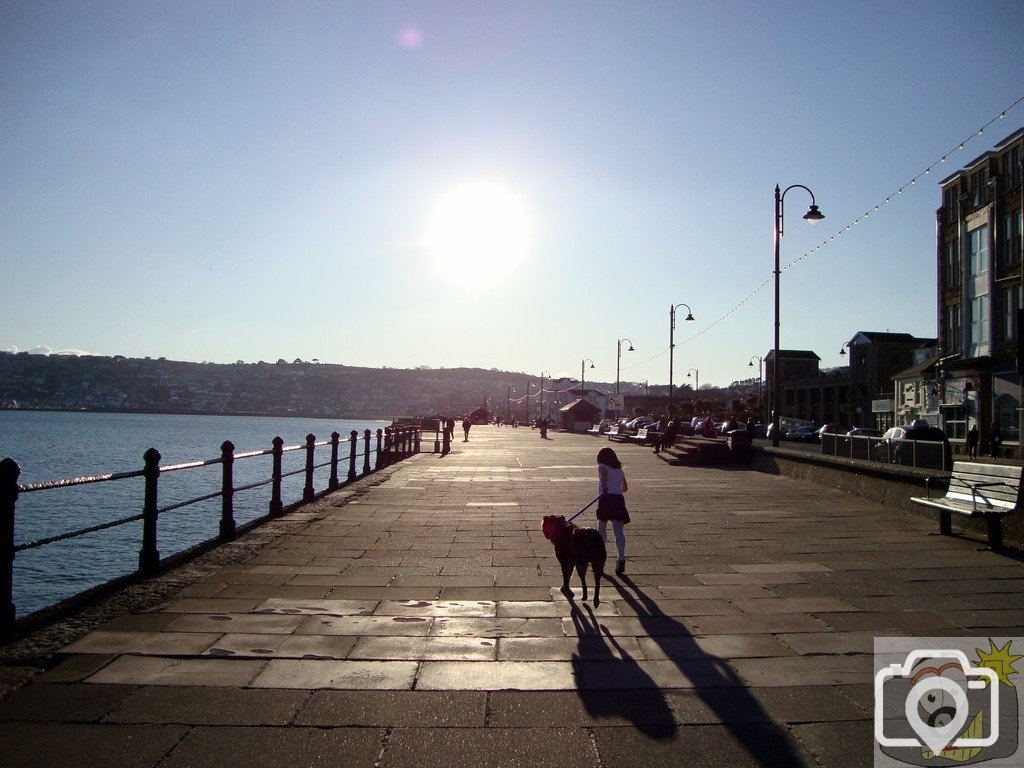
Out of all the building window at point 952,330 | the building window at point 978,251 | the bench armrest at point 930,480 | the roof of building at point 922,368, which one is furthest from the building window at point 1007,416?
the bench armrest at point 930,480

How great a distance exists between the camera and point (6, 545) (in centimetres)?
566

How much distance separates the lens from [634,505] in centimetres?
1468

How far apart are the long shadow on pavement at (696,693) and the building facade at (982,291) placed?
102 ft

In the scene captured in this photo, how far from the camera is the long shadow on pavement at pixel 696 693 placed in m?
4.14

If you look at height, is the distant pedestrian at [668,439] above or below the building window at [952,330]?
below

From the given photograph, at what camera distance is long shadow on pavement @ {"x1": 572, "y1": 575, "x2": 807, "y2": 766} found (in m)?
4.14

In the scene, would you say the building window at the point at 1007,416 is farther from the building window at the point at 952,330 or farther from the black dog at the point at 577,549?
the black dog at the point at 577,549

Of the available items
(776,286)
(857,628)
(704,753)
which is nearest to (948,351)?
(776,286)

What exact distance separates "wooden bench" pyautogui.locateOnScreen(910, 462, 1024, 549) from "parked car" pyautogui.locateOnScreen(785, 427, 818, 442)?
158 feet

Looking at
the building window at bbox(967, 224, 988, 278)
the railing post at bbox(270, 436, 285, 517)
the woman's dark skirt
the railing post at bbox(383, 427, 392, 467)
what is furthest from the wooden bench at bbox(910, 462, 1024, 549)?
Answer: the building window at bbox(967, 224, 988, 278)

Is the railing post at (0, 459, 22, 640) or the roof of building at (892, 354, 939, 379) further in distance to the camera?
the roof of building at (892, 354, 939, 379)

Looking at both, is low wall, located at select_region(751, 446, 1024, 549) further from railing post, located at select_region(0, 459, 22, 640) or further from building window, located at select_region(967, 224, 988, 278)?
building window, located at select_region(967, 224, 988, 278)

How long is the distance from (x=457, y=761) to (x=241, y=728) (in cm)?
115

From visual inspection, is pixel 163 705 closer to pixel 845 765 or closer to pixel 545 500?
pixel 845 765
